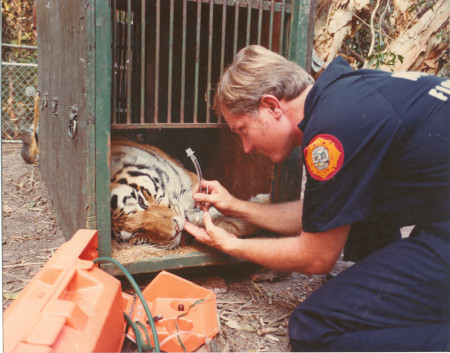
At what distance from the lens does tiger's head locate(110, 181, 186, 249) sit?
7.72 ft

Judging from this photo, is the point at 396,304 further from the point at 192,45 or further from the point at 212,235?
the point at 192,45

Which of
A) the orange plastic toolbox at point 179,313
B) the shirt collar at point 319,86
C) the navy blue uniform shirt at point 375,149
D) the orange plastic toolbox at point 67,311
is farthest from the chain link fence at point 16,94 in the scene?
the navy blue uniform shirt at point 375,149

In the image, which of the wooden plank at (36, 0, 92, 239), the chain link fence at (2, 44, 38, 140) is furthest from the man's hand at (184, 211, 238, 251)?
the chain link fence at (2, 44, 38, 140)

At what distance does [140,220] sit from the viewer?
2375 millimetres

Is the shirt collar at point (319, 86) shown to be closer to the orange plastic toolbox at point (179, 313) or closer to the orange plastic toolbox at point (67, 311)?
the orange plastic toolbox at point (179, 313)

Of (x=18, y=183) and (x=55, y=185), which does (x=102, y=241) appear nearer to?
(x=55, y=185)

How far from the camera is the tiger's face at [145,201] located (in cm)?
236

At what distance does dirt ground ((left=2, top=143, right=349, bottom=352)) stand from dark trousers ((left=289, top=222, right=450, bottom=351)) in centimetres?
32

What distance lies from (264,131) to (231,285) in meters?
1.02

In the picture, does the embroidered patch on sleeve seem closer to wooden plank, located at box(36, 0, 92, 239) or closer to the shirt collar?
the shirt collar

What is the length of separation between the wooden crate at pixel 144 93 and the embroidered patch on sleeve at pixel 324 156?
2.60 ft

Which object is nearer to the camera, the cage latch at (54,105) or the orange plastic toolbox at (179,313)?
the orange plastic toolbox at (179,313)

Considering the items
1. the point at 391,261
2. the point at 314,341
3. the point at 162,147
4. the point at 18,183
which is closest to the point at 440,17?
the point at 162,147

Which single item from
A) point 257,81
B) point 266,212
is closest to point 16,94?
point 266,212
